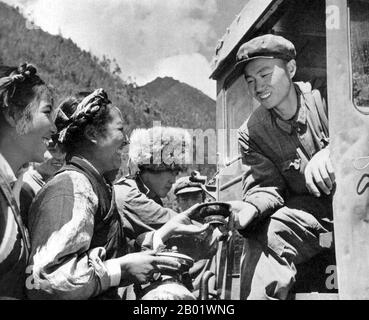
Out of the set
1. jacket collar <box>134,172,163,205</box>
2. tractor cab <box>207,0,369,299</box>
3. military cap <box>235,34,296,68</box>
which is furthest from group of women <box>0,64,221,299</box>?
military cap <box>235,34,296,68</box>

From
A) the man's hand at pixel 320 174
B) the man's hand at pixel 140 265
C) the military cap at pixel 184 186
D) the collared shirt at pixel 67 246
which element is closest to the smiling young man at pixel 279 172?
the man's hand at pixel 320 174

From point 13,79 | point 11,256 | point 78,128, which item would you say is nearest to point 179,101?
point 78,128

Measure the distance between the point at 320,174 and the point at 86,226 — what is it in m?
0.98

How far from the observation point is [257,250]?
9.27ft

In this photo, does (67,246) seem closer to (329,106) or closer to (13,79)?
(13,79)

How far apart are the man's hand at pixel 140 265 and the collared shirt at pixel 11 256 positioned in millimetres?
337

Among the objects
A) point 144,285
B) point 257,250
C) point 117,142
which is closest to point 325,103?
point 257,250

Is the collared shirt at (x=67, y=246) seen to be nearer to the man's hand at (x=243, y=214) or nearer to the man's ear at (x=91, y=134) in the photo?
the man's ear at (x=91, y=134)

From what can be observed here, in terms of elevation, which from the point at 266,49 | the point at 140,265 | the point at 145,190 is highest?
the point at 266,49

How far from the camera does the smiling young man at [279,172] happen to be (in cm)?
278

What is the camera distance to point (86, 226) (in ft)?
7.84

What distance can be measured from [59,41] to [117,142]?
71 cm
